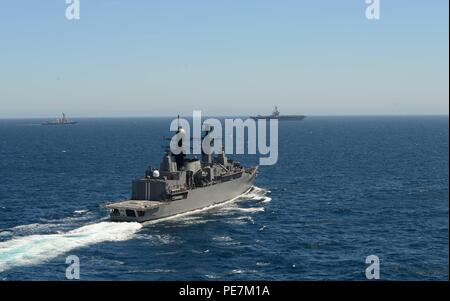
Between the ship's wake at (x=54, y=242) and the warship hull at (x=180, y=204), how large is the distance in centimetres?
163

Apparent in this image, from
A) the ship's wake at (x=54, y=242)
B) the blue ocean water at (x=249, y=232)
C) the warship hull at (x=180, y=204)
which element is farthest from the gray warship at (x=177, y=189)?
the ship's wake at (x=54, y=242)

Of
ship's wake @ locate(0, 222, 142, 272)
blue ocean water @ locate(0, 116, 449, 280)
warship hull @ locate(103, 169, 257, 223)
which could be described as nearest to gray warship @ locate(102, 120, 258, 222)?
warship hull @ locate(103, 169, 257, 223)

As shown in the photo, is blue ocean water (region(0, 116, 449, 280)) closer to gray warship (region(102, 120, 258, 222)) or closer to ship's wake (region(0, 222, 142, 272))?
ship's wake (region(0, 222, 142, 272))

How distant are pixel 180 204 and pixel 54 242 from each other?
19860 millimetres

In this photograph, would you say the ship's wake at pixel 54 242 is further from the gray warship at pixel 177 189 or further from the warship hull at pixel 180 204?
the gray warship at pixel 177 189

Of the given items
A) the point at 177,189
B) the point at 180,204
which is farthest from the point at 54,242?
the point at 177,189

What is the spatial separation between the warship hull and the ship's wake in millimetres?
1626

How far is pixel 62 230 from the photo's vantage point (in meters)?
54.6

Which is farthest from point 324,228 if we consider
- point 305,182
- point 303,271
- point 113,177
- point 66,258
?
point 113,177

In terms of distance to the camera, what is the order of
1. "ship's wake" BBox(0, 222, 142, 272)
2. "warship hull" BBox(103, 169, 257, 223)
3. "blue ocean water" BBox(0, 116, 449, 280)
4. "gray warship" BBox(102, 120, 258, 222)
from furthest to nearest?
"gray warship" BBox(102, 120, 258, 222) < "warship hull" BBox(103, 169, 257, 223) < "ship's wake" BBox(0, 222, 142, 272) < "blue ocean water" BBox(0, 116, 449, 280)

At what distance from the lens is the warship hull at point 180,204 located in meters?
59.6

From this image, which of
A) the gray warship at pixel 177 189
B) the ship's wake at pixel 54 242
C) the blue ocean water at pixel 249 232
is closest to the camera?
the blue ocean water at pixel 249 232

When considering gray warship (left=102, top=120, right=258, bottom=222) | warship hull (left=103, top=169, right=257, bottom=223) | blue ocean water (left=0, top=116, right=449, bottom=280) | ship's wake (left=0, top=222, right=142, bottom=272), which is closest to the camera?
blue ocean water (left=0, top=116, right=449, bottom=280)

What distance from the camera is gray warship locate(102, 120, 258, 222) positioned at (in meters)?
60.5
